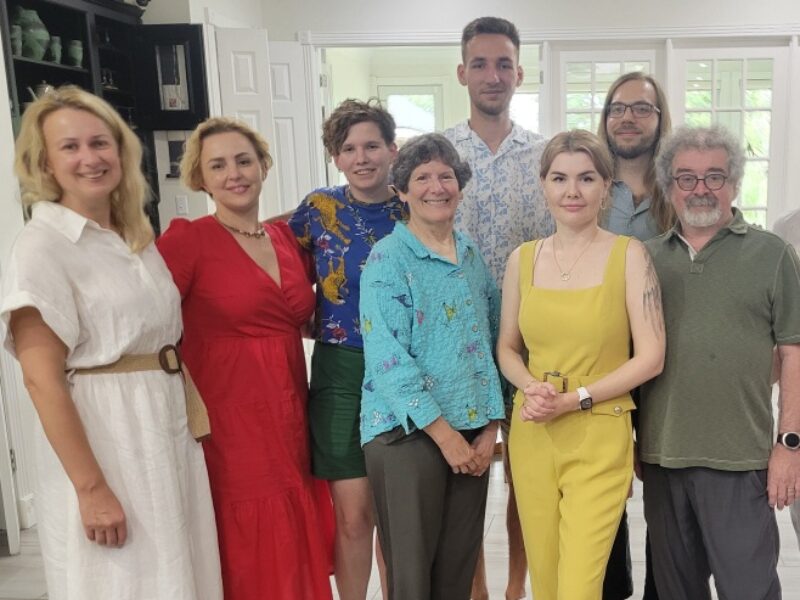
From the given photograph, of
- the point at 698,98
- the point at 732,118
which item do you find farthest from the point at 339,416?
the point at 732,118

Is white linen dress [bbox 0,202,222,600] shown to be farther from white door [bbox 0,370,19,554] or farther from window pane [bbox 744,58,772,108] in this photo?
window pane [bbox 744,58,772,108]

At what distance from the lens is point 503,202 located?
7.43ft

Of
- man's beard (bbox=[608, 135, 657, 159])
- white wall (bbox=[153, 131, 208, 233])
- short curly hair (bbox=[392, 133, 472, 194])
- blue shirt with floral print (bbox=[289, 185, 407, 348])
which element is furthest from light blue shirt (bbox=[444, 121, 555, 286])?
white wall (bbox=[153, 131, 208, 233])

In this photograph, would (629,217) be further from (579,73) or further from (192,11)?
(579,73)

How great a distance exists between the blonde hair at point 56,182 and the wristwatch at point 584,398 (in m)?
1.03

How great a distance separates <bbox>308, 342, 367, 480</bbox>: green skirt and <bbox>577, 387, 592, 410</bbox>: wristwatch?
22.7 inches

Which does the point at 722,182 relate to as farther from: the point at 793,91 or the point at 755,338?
the point at 793,91

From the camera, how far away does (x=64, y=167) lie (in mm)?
1449

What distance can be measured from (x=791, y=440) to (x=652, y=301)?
17.2 inches

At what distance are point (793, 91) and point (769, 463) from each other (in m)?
5.18

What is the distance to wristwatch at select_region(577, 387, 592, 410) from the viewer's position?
5.23 feet

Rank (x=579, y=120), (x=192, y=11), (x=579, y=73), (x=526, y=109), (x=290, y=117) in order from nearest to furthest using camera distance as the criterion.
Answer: (x=192, y=11)
(x=290, y=117)
(x=579, y=73)
(x=579, y=120)
(x=526, y=109)

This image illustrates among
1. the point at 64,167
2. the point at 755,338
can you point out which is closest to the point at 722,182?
the point at 755,338

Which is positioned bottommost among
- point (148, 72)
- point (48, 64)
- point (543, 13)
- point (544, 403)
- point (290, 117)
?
point (544, 403)
